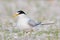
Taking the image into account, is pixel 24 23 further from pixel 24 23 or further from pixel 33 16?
pixel 33 16

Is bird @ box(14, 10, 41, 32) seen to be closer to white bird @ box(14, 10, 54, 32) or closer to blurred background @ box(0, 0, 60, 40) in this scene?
white bird @ box(14, 10, 54, 32)

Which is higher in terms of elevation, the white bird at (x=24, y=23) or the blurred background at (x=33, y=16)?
the white bird at (x=24, y=23)

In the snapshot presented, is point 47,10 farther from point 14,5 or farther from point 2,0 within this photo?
point 2,0

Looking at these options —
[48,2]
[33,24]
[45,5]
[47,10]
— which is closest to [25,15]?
[33,24]

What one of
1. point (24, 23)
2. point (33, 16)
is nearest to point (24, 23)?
point (24, 23)

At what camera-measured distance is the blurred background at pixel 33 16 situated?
9016mm

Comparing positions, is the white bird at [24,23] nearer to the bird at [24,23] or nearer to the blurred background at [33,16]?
the bird at [24,23]

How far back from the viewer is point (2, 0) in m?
16.9

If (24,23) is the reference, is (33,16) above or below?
below

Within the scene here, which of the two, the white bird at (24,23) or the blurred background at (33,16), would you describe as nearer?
the blurred background at (33,16)

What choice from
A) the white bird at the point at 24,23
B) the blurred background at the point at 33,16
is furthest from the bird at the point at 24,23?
the blurred background at the point at 33,16

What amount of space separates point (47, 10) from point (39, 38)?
18.7 ft

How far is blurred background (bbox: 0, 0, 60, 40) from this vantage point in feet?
29.6

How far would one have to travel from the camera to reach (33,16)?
1296 cm
